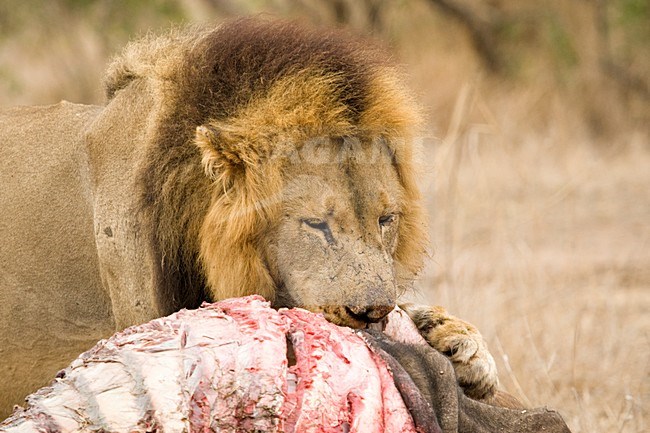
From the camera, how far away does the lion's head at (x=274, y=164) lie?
324 cm

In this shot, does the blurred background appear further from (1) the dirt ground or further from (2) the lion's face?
(2) the lion's face

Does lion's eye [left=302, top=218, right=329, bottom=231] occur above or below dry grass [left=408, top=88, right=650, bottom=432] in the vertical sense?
above

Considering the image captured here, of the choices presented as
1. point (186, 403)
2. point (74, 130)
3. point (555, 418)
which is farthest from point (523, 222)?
point (186, 403)

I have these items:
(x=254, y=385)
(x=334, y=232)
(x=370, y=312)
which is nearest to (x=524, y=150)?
(x=334, y=232)

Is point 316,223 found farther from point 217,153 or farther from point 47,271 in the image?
point 47,271

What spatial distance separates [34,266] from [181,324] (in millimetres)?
1664

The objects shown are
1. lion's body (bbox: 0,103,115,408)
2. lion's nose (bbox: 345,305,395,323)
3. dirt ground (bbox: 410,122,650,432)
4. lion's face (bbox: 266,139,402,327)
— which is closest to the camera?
lion's nose (bbox: 345,305,395,323)

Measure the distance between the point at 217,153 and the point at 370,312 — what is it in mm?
723

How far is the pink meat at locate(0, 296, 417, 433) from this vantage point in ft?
6.91

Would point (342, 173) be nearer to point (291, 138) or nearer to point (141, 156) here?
point (291, 138)

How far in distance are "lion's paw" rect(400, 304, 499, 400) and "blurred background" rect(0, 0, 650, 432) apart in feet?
2.28

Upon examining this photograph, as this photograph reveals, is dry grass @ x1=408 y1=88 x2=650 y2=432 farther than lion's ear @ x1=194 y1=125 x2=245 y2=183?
Yes

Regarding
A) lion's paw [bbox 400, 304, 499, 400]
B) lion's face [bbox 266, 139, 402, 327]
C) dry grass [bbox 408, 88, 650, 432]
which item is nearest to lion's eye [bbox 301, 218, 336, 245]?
lion's face [bbox 266, 139, 402, 327]

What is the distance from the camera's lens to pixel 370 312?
298cm
